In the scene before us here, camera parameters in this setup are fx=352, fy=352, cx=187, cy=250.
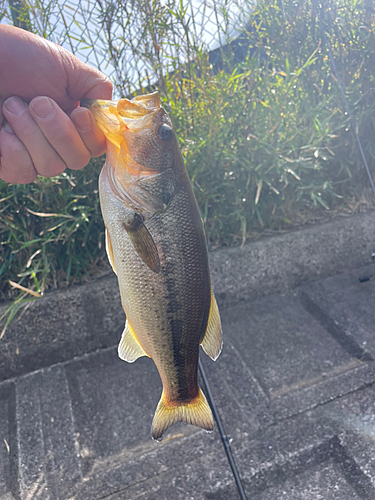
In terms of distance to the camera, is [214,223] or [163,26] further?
[214,223]

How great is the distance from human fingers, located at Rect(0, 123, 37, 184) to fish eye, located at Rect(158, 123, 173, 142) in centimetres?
54

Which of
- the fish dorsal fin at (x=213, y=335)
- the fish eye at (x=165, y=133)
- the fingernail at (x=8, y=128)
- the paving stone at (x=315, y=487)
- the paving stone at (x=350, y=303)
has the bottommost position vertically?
the paving stone at (x=315, y=487)

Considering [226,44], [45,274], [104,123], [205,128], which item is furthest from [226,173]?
Answer: [104,123]

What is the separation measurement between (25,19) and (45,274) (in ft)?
5.69

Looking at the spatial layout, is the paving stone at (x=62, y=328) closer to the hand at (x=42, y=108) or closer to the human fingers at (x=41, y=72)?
the hand at (x=42, y=108)

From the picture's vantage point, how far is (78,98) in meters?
1.45

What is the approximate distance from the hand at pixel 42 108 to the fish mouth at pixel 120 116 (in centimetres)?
7

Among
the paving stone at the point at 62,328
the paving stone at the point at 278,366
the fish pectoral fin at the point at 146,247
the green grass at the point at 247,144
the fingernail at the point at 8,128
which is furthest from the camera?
the green grass at the point at 247,144

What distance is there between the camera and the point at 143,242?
118cm

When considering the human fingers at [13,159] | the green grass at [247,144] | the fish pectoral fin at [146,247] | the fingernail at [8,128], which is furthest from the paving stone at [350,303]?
the fingernail at [8,128]

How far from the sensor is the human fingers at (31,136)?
4.16 feet

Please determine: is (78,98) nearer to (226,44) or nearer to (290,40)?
(226,44)

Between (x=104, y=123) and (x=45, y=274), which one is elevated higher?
(x=104, y=123)

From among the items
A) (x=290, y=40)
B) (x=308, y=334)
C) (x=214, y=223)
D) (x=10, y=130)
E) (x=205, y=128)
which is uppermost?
(x=290, y=40)
